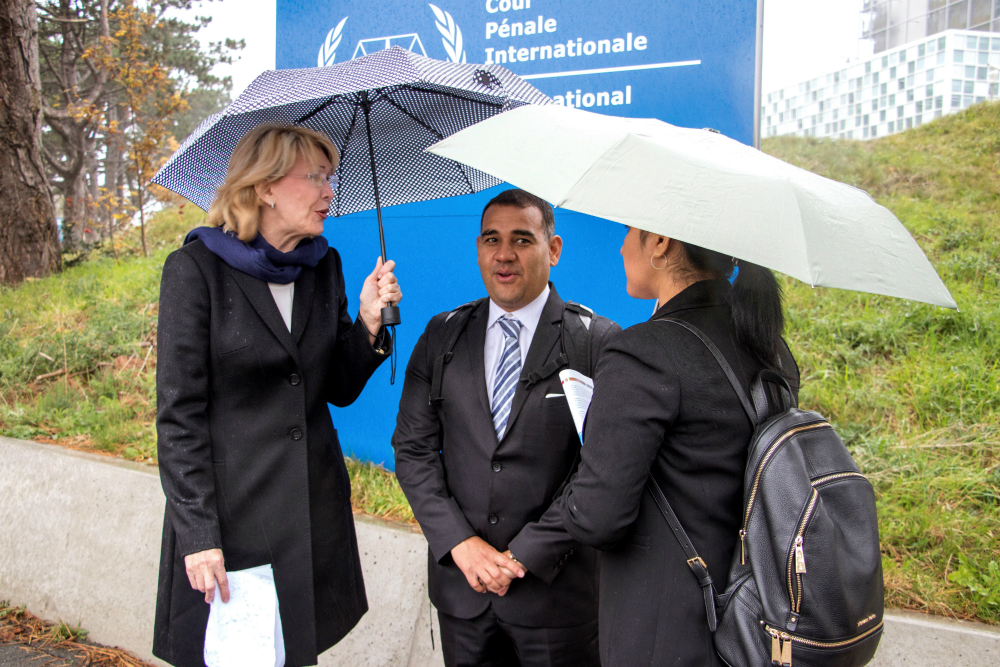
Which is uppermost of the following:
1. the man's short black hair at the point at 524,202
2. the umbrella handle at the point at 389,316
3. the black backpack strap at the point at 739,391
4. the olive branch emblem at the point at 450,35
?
the olive branch emblem at the point at 450,35

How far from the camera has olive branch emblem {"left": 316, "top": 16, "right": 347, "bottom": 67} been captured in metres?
4.25

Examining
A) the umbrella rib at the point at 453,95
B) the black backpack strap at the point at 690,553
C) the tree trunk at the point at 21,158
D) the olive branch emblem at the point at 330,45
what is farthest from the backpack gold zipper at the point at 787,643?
the tree trunk at the point at 21,158

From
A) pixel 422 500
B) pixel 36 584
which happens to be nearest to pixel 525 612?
pixel 422 500

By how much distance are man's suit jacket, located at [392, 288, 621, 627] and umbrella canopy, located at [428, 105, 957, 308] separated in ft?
2.70

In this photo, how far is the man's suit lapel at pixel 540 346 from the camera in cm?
224

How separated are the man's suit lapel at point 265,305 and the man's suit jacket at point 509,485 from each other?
54cm

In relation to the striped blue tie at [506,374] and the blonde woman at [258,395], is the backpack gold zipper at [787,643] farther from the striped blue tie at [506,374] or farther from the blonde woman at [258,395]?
the blonde woman at [258,395]

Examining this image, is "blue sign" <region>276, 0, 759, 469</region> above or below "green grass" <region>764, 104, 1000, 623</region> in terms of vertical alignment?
above

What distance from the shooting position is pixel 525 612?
7.16ft

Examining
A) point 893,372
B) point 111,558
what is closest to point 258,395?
point 111,558

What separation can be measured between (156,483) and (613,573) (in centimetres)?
328

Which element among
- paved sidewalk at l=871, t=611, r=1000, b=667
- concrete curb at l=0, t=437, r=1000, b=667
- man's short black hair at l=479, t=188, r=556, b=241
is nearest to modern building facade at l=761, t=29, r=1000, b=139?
paved sidewalk at l=871, t=611, r=1000, b=667

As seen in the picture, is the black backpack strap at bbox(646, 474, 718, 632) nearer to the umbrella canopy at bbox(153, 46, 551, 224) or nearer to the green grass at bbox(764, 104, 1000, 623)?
the umbrella canopy at bbox(153, 46, 551, 224)

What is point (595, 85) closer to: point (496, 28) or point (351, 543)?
point (496, 28)
